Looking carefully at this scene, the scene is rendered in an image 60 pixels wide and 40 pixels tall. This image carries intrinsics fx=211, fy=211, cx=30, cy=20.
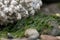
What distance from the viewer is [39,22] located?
3830mm

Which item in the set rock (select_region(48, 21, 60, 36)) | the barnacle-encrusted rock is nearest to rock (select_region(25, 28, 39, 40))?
rock (select_region(48, 21, 60, 36))

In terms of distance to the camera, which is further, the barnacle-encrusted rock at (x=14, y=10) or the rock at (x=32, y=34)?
the barnacle-encrusted rock at (x=14, y=10)

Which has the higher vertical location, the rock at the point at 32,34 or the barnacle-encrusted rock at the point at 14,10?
the barnacle-encrusted rock at the point at 14,10

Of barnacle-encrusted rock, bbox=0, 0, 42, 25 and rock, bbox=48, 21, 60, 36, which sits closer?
rock, bbox=48, 21, 60, 36

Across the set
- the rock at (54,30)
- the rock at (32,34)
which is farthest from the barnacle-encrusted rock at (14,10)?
the rock at (54,30)

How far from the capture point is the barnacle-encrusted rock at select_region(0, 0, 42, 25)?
3.78m

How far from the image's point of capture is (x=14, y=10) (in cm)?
384

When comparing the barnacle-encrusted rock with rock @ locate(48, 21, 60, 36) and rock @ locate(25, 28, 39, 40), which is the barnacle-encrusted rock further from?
rock @ locate(48, 21, 60, 36)

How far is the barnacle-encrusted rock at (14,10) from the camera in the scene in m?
3.78

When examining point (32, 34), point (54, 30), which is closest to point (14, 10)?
point (32, 34)

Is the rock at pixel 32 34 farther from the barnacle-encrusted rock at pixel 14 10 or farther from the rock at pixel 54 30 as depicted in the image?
the barnacle-encrusted rock at pixel 14 10

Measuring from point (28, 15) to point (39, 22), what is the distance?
340 millimetres

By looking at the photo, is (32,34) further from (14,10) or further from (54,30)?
(14,10)

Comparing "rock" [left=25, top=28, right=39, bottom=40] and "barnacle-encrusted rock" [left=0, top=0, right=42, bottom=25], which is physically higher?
"barnacle-encrusted rock" [left=0, top=0, right=42, bottom=25]
